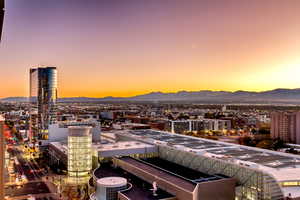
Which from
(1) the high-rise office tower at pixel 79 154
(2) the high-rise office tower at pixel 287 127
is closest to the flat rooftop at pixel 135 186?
(1) the high-rise office tower at pixel 79 154

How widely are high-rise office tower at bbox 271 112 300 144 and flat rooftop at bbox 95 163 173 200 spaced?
53.3m

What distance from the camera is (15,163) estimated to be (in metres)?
55.2

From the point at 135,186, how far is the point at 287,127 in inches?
2293

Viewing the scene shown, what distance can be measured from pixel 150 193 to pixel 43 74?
71.5 m

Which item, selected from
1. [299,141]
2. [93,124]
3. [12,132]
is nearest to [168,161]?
[93,124]

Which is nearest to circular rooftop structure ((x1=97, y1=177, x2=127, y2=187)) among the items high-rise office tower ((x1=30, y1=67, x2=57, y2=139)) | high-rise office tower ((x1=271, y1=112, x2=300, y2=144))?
high-rise office tower ((x1=271, y1=112, x2=300, y2=144))

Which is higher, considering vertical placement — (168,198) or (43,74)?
(43,74)

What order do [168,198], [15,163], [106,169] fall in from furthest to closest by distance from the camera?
[15,163]
[106,169]
[168,198]

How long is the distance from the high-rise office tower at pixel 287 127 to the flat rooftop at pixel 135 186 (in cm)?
5329

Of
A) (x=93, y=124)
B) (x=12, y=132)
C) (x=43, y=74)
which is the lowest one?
(x=12, y=132)

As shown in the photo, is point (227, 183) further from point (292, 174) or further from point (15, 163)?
point (15, 163)

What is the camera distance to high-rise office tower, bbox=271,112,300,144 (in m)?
74.1

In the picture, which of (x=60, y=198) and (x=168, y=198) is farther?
(x=60, y=198)

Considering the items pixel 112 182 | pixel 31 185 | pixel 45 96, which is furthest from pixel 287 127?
pixel 45 96
